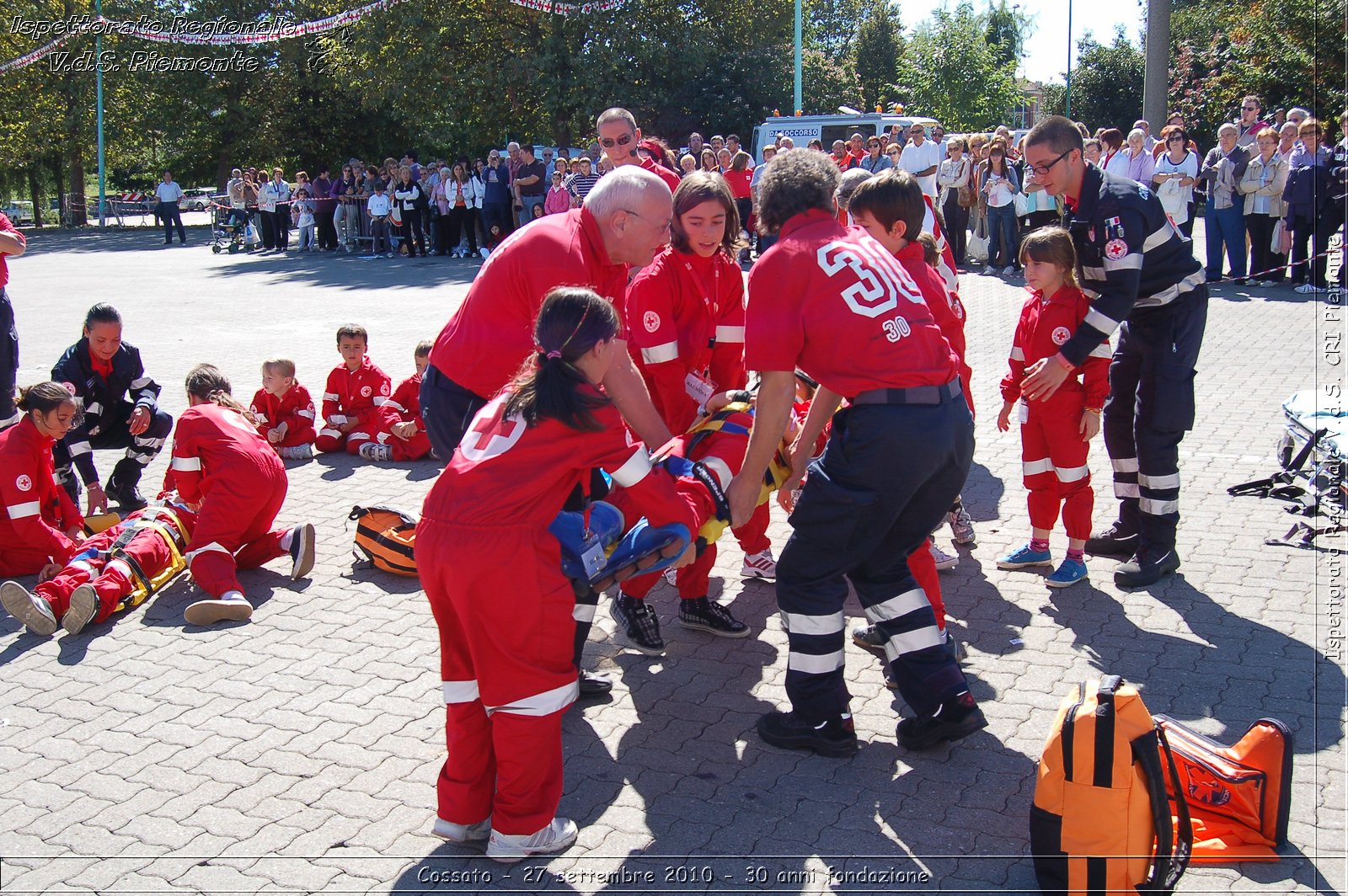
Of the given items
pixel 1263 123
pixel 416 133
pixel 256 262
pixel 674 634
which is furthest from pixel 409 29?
pixel 674 634

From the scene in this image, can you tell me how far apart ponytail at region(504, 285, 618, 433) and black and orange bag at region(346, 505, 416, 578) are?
282 centimetres

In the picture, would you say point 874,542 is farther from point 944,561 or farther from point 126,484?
point 126,484

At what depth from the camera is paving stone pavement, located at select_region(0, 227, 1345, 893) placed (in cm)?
339

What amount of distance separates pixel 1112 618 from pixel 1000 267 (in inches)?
530

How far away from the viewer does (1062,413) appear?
218 inches

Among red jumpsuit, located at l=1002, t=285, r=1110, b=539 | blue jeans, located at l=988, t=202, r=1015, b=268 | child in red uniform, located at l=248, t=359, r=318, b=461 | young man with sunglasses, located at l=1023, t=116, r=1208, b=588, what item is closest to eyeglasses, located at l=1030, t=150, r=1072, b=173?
young man with sunglasses, located at l=1023, t=116, r=1208, b=588

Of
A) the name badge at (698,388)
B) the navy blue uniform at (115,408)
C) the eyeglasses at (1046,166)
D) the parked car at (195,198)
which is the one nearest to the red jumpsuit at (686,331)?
the name badge at (698,388)

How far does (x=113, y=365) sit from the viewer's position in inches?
293

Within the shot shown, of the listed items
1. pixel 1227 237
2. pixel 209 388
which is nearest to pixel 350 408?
pixel 209 388

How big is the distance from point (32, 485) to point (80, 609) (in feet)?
3.39

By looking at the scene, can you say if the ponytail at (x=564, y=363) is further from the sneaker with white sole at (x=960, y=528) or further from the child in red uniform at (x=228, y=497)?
the sneaker with white sole at (x=960, y=528)

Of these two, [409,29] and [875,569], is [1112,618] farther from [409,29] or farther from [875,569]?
[409,29]

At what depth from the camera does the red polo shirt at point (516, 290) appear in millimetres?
4125

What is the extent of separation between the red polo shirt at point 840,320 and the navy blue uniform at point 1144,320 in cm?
167
